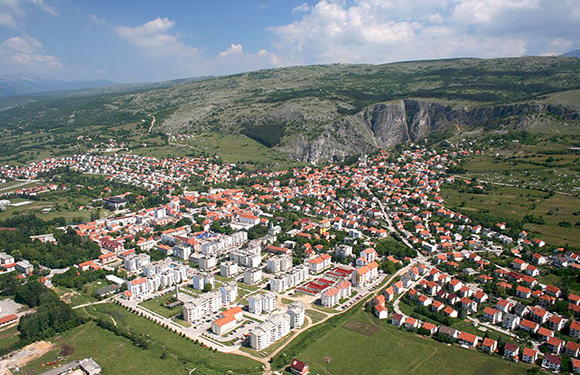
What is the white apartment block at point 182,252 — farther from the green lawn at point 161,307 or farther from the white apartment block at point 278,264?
the white apartment block at point 278,264

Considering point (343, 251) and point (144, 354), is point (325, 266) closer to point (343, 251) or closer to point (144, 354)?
point (343, 251)

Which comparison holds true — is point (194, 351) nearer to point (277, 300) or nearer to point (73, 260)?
point (277, 300)

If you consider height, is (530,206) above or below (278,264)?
above


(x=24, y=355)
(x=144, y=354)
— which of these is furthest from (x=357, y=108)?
(x=24, y=355)

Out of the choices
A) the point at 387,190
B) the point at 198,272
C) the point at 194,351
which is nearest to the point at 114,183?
the point at 198,272

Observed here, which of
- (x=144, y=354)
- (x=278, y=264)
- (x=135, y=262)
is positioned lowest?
(x=144, y=354)

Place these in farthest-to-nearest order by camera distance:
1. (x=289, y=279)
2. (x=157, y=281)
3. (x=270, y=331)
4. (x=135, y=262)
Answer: (x=135, y=262), (x=157, y=281), (x=289, y=279), (x=270, y=331)
